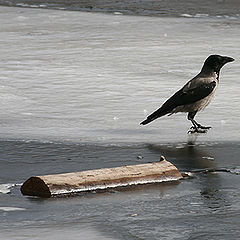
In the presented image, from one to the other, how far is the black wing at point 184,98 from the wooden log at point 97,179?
232cm

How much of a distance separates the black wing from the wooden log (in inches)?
91.5

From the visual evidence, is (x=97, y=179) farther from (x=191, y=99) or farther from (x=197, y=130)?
(x=191, y=99)

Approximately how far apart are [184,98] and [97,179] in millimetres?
3083

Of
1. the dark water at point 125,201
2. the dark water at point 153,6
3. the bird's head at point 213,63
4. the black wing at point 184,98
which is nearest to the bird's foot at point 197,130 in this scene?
the black wing at point 184,98

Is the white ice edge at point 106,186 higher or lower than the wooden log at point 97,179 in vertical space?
lower

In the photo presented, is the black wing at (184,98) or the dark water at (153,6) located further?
the dark water at (153,6)

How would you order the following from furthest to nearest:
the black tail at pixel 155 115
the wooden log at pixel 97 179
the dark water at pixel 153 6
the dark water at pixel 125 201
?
the dark water at pixel 153 6 → the black tail at pixel 155 115 → the wooden log at pixel 97 179 → the dark water at pixel 125 201

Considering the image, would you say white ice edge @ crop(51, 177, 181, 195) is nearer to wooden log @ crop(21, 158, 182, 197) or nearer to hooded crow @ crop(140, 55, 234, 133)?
wooden log @ crop(21, 158, 182, 197)

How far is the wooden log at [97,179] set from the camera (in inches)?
265

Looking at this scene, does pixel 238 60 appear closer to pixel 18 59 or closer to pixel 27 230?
pixel 18 59

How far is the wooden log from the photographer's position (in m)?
6.73

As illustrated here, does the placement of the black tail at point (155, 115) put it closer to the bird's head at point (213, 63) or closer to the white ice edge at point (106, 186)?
the bird's head at point (213, 63)

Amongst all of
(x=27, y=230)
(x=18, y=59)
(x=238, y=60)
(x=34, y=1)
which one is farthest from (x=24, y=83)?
(x=34, y=1)

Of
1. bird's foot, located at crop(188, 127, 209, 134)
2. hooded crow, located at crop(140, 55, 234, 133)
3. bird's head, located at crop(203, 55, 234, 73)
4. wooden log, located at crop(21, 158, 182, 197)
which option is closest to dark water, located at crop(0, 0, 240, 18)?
bird's head, located at crop(203, 55, 234, 73)
